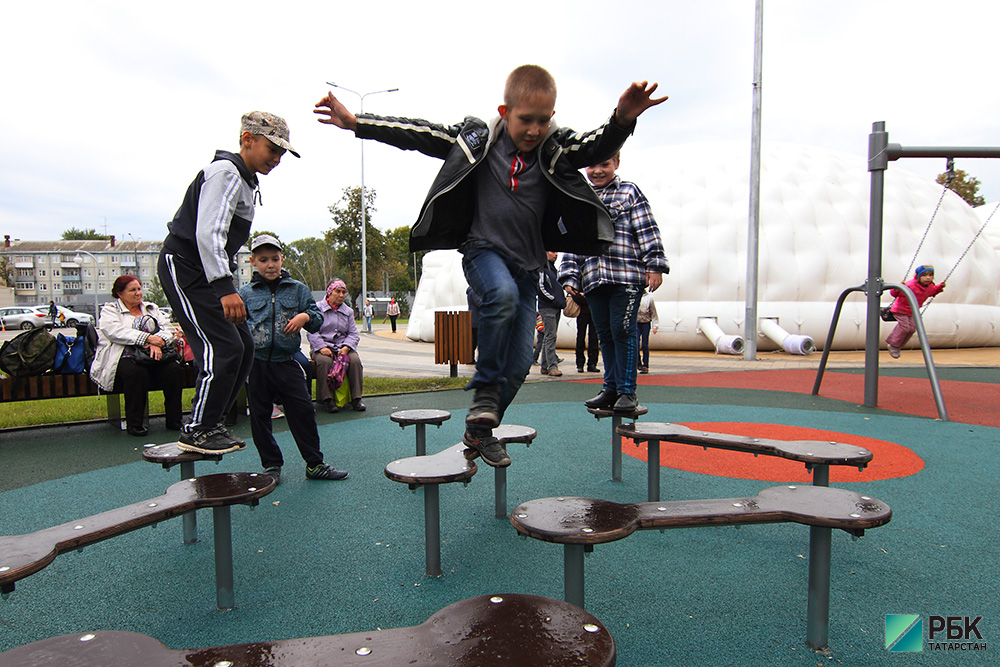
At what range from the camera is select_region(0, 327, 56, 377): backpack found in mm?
5887

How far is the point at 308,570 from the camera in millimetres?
2770

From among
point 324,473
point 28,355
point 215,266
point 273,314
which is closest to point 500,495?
point 324,473

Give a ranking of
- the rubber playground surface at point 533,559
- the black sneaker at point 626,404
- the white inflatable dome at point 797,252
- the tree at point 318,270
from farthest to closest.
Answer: the tree at point 318,270 < the white inflatable dome at point 797,252 < the black sneaker at point 626,404 < the rubber playground surface at point 533,559

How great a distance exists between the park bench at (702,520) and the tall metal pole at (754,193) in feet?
40.3

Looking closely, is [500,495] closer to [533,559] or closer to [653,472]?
[533,559]

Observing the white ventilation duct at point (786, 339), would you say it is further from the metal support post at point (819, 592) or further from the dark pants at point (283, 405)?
the metal support post at point (819, 592)

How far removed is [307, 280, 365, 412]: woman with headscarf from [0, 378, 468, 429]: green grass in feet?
3.54

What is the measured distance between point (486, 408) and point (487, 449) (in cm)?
19

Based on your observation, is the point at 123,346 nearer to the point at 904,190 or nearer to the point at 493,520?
the point at 493,520

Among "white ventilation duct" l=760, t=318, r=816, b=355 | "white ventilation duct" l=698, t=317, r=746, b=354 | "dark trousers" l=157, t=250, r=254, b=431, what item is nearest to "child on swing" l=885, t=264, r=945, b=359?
"white ventilation duct" l=760, t=318, r=816, b=355

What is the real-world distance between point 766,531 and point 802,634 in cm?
114

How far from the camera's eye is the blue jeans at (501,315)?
8.86 ft

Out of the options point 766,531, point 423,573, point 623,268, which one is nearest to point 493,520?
point 423,573

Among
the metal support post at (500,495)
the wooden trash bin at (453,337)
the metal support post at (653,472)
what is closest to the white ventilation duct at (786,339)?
the wooden trash bin at (453,337)
